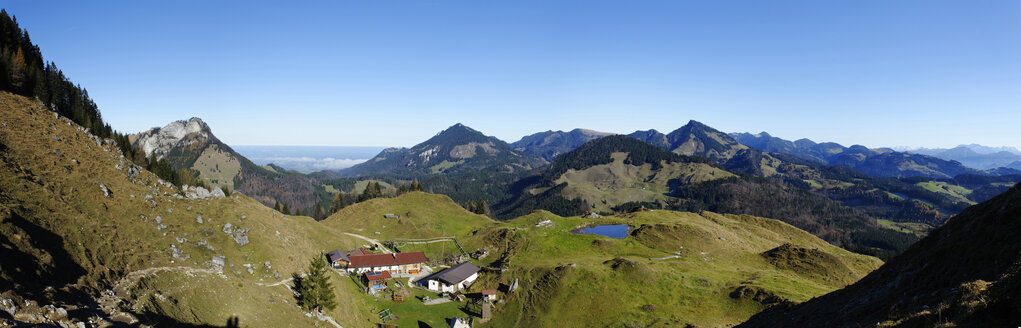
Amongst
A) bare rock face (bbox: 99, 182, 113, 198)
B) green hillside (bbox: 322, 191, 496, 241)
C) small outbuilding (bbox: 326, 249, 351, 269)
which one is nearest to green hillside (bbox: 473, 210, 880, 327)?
green hillside (bbox: 322, 191, 496, 241)

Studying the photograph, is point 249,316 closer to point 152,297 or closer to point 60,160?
point 152,297

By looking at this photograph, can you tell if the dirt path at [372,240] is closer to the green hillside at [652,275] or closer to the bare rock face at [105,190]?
the green hillside at [652,275]

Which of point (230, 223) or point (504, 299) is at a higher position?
point (230, 223)

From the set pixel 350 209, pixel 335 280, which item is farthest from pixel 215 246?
pixel 350 209

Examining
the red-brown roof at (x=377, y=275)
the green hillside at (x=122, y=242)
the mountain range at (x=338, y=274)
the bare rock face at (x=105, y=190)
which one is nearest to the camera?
the mountain range at (x=338, y=274)

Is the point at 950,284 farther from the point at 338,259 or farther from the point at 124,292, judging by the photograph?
the point at 338,259

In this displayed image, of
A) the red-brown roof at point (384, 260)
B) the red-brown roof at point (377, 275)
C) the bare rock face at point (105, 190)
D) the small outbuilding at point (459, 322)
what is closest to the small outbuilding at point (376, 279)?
the red-brown roof at point (377, 275)

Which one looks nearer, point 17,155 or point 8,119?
point 17,155

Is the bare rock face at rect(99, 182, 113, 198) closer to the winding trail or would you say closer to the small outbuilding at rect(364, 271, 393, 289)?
the winding trail
